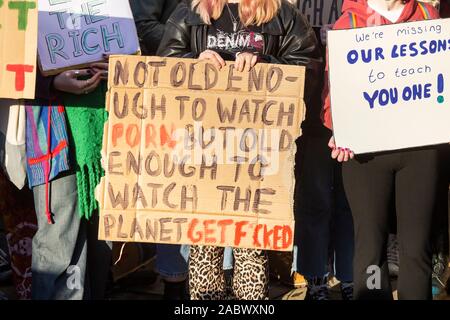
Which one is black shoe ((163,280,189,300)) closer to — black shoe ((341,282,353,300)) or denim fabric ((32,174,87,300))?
denim fabric ((32,174,87,300))

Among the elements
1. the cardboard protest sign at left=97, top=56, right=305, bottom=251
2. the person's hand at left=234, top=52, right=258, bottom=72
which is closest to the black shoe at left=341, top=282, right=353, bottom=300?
the cardboard protest sign at left=97, top=56, right=305, bottom=251

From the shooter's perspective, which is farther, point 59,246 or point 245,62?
point 59,246

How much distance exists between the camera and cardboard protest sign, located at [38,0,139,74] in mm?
3865

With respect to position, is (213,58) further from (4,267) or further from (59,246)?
(4,267)

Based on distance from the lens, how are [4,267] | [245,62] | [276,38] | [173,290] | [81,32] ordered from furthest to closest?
[4,267], [173,290], [276,38], [81,32], [245,62]

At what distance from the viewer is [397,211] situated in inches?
156

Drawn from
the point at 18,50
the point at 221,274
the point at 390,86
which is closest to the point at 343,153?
the point at 390,86

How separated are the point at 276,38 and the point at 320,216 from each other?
1202mm

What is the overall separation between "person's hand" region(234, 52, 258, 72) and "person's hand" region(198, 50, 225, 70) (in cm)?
7

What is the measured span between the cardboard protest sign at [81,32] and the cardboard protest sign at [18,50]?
6 centimetres

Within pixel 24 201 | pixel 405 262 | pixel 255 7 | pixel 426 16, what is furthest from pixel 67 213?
→ pixel 426 16

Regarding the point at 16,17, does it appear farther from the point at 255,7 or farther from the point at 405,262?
the point at 405,262

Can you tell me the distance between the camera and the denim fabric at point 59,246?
4.08 metres
